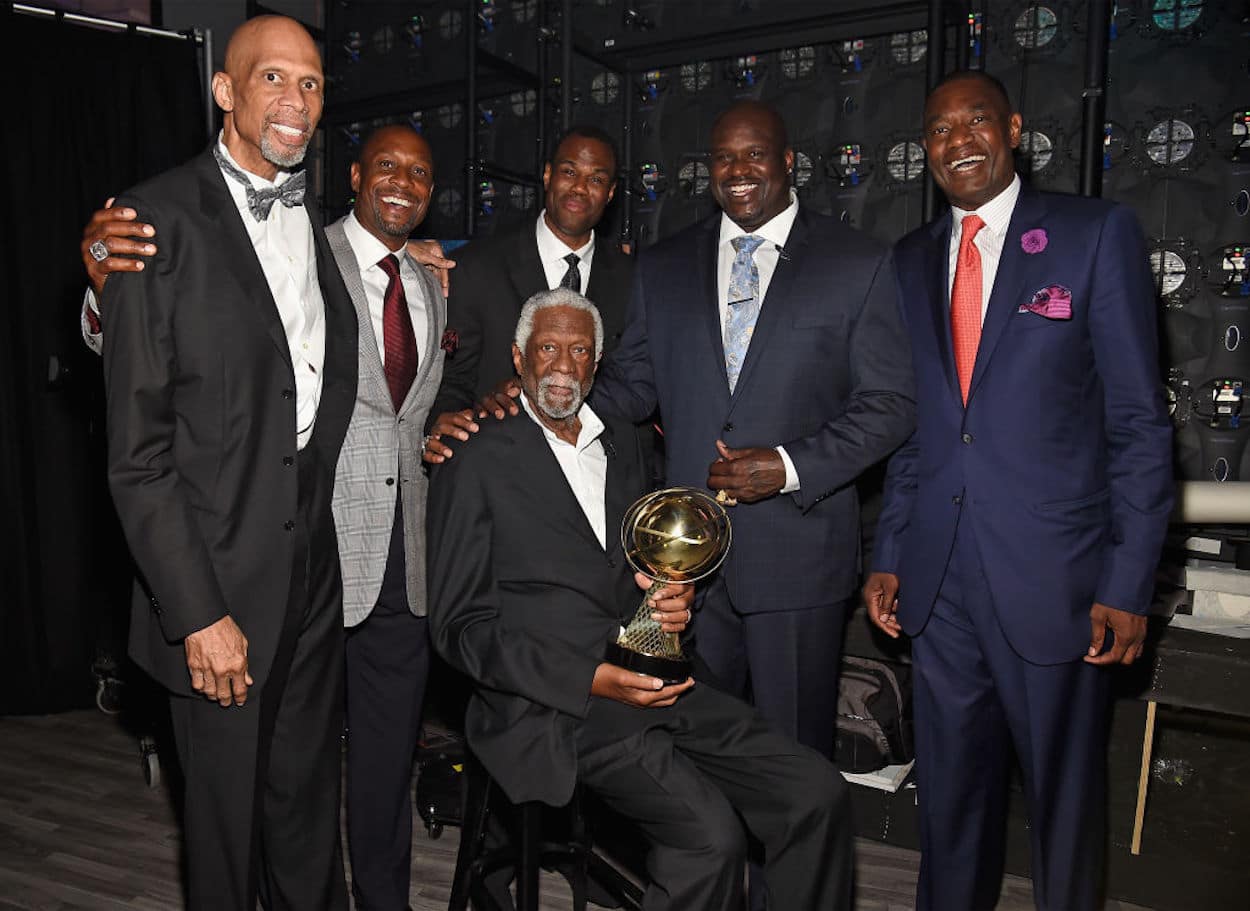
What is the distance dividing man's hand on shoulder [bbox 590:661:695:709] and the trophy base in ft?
0.03

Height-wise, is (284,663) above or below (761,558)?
below

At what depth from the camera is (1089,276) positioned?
7.04 ft

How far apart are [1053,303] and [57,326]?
442cm

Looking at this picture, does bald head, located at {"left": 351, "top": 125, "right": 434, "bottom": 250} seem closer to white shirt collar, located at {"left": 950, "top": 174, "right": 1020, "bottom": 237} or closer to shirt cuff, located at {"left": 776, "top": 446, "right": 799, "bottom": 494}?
shirt cuff, located at {"left": 776, "top": 446, "right": 799, "bottom": 494}

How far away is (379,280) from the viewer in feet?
8.91

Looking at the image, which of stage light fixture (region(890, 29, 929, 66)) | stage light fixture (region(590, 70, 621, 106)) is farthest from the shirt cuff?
stage light fixture (region(590, 70, 621, 106))

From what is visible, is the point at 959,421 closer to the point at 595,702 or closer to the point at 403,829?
the point at 595,702

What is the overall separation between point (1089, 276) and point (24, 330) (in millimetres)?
4541

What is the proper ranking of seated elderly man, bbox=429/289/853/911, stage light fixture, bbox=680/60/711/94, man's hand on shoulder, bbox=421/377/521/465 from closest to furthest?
1. seated elderly man, bbox=429/289/853/911
2. man's hand on shoulder, bbox=421/377/521/465
3. stage light fixture, bbox=680/60/711/94

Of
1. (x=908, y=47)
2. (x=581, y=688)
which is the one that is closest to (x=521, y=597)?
(x=581, y=688)

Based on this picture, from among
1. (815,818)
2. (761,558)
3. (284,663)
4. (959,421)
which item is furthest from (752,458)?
(284,663)

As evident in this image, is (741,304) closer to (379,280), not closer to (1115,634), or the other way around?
(379,280)

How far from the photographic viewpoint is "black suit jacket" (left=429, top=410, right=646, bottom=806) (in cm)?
206

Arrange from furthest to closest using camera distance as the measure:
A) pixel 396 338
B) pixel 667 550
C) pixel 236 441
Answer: pixel 396 338
pixel 667 550
pixel 236 441
